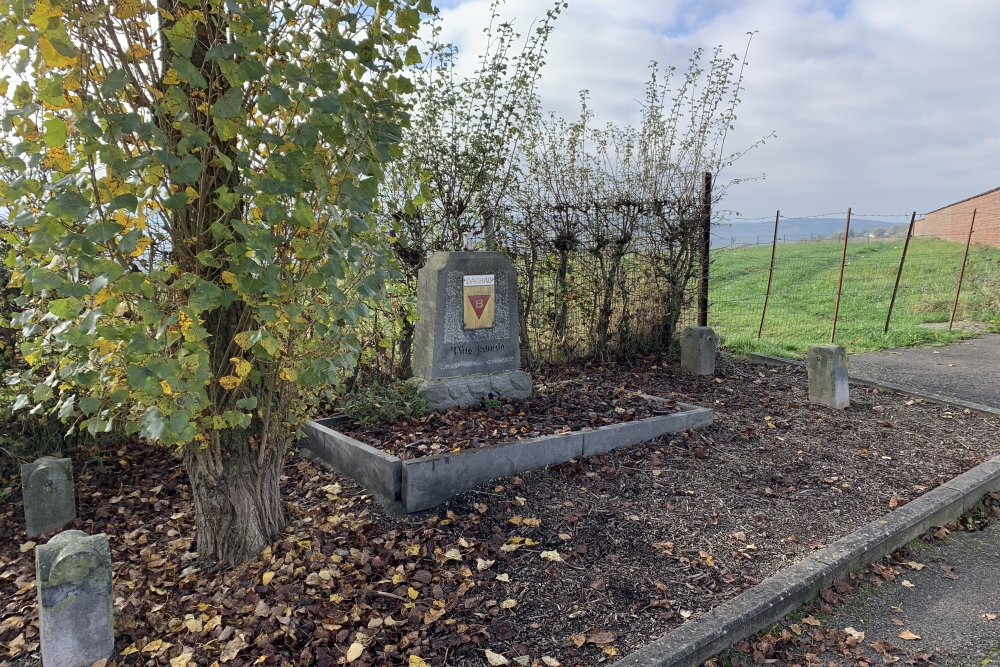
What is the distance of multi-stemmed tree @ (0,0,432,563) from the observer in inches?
81.4

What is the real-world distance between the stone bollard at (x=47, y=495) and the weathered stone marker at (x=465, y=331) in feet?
8.41

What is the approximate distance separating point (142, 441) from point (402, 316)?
2.30 m

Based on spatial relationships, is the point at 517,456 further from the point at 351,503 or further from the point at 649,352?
the point at 649,352

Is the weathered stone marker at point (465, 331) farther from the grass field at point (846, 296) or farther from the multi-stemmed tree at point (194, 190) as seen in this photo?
the grass field at point (846, 296)

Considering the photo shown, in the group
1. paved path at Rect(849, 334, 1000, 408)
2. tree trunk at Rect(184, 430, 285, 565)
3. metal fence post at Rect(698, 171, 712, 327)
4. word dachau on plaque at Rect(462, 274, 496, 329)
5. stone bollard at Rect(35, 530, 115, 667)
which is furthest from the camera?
metal fence post at Rect(698, 171, 712, 327)

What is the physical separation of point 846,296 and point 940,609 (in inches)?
585

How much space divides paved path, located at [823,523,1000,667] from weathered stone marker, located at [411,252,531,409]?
131 inches

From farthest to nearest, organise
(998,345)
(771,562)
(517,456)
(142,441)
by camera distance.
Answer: (998,345) → (142,441) → (517,456) → (771,562)

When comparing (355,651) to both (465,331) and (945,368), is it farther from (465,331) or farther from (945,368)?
(945,368)

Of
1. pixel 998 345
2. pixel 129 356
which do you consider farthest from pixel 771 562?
pixel 998 345

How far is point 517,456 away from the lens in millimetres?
4383

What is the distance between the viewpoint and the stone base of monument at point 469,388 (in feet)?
17.9

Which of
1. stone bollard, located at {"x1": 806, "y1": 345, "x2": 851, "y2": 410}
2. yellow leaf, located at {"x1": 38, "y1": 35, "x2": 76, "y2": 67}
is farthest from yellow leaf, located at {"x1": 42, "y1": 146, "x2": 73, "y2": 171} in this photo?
stone bollard, located at {"x1": 806, "y1": 345, "x2": 851, "y2": 410}

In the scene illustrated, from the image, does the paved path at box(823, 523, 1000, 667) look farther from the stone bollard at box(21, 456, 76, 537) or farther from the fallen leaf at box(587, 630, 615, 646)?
Result: the stone bollard at box(21, 456, 76, 537)
